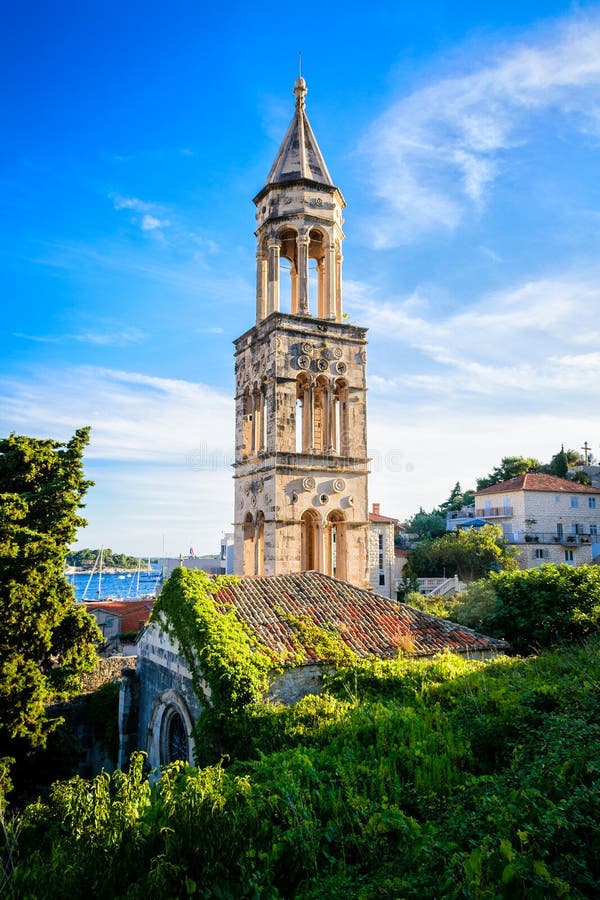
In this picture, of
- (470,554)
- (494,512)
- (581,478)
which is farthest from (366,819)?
(581,478)

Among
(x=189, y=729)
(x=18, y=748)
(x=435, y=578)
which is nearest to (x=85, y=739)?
(x=18, y=748)

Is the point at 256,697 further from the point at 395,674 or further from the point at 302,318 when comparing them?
the point at 302,318

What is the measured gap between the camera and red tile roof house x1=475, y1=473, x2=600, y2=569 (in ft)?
169

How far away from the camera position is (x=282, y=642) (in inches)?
539

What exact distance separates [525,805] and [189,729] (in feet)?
30.9

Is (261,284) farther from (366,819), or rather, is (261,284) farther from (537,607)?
(366,819)

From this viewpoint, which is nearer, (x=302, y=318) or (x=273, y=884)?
(x=273, y=884)

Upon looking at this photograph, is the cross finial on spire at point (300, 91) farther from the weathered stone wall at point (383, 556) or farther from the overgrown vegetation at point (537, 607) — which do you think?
the weathered stone wall at point (383, 556)

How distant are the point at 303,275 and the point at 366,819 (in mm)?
19776

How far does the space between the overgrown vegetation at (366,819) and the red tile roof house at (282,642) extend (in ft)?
13.1

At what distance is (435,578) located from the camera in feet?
158

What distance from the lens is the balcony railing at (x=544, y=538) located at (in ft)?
169

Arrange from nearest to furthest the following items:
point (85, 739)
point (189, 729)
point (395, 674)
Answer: point (395, 674), point (189, 729), point (85, 739)

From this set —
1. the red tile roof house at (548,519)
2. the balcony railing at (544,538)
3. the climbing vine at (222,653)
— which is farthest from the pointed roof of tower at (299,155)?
the balcony railing at (544,538)
